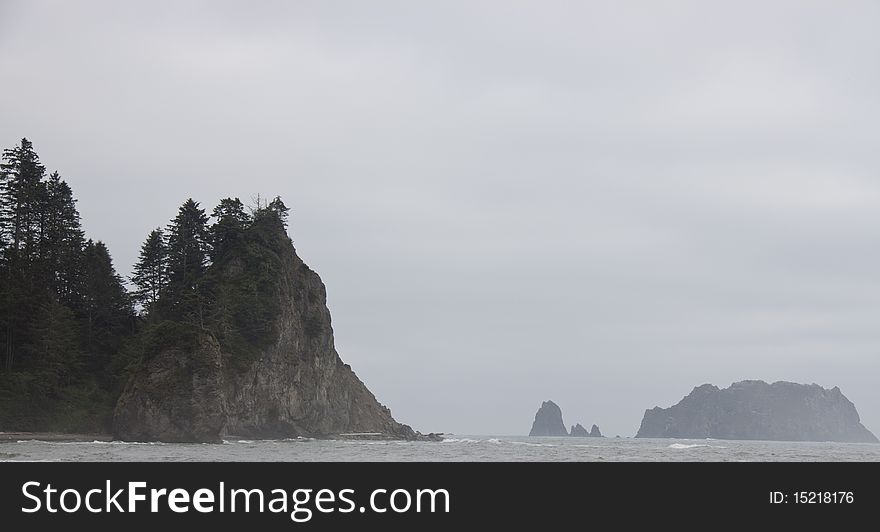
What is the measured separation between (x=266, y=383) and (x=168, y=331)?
64.3 feet

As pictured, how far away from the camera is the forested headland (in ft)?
282

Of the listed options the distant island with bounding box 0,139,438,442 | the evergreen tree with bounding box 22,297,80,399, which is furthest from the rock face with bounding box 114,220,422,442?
the evergreen tree with bounding box 22,297,80,399

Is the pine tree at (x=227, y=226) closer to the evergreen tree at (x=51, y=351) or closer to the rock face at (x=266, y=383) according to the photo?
the rock face at (x=266, y=383)

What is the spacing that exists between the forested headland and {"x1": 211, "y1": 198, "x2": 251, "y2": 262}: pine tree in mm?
189

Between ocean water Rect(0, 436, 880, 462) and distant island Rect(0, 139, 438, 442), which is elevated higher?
distant island Rect(0, 139, 438, 442)

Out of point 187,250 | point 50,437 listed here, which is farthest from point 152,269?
point 50,437

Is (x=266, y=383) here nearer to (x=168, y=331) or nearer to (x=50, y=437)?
(x=168, y=331)

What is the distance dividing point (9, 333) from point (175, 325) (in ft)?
65.8

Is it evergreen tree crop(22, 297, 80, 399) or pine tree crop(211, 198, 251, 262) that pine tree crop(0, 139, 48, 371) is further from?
pine tree crop(211, 198, 251, 262)

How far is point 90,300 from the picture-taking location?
10262 cm

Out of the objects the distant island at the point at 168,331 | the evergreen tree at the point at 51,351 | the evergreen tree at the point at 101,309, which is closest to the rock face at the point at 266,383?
the distant island at the point at 168,331
